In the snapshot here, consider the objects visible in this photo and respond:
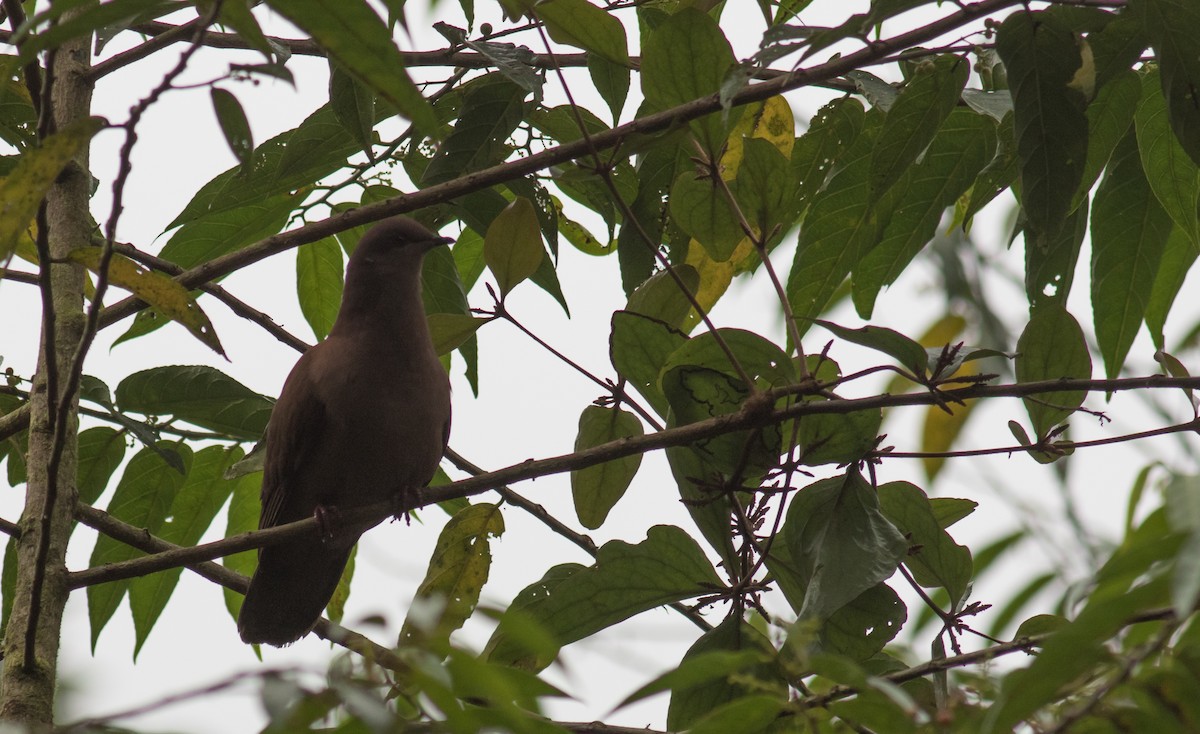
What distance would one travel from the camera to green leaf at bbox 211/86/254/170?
90.1 inches

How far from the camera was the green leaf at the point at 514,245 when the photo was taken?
3385 mm

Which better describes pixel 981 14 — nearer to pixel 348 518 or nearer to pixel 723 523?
pixel 723 523

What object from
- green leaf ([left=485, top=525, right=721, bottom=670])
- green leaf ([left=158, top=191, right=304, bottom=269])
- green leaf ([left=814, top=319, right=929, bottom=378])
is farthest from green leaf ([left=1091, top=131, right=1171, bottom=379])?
green leaf ([left=158, top=191, right=304, bottom=269])

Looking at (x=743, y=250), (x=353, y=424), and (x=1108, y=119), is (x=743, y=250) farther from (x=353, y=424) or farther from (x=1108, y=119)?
(x=353, y=424)

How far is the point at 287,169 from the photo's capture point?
12.0 ft

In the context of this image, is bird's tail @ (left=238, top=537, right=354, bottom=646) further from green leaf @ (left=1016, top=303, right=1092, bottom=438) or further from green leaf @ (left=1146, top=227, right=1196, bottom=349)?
green leaf @ (left=1146, top=227, right=1196, bottom=349)

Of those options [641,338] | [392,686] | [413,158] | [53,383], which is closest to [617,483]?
[641,338]

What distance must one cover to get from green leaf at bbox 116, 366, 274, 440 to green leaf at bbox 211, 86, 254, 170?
1648 millimetres

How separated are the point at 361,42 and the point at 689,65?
121 centimetres

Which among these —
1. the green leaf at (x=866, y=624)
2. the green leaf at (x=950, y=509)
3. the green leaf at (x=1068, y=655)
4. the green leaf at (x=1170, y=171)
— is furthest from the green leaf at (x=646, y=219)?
the green leaf at (x=1068, y=655)

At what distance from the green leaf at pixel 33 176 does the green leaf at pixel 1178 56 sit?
2.16m

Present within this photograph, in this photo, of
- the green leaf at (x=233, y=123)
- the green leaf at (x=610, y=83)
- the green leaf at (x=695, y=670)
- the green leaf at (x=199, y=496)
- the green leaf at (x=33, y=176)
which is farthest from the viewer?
the green leaf at (x=199, y=496)

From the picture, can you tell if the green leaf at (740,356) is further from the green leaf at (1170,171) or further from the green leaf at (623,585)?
the green leaf at (1170,171)

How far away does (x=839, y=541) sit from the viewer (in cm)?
284
